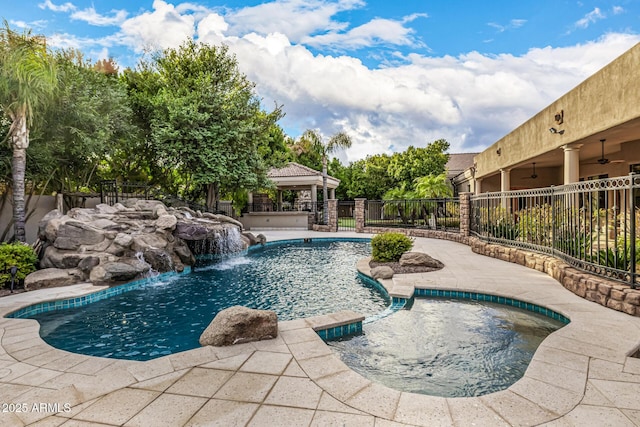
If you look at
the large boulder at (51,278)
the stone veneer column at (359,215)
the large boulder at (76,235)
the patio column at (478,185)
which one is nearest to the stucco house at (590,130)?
the patio column at (478,185)

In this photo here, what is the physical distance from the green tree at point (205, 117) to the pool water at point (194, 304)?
774 centimetres

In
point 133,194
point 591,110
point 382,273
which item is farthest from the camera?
point 133,194

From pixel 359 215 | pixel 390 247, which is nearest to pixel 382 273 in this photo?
pixel 390 247

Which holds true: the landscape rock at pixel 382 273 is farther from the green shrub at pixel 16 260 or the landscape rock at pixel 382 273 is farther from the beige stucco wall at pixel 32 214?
the beige stucco wall at pixel 32 214

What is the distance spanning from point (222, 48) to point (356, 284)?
16274mm

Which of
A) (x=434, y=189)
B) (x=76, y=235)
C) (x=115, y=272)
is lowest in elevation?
(x=115, y=272)

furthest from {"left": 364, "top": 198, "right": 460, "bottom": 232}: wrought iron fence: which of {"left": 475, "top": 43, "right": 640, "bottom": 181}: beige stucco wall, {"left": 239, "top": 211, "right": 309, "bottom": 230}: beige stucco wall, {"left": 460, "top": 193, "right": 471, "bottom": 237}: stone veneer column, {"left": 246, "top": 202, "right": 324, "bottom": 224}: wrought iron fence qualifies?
{"left": 475, "top": 43, "right": 640, "bottom": 181}: beige stucco wall

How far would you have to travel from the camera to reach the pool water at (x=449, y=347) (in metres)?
3.49

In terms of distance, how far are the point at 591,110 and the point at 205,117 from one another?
14.5 metres

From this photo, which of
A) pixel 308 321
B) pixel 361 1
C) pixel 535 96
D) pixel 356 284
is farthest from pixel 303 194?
pixel 308 321

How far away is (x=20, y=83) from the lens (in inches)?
299

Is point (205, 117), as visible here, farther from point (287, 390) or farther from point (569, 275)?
point (287, 390)

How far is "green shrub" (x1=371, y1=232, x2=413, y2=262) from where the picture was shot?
9.48 m

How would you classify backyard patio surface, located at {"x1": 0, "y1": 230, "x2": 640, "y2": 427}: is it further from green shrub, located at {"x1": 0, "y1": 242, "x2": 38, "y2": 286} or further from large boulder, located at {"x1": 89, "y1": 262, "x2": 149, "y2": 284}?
green shrub, located at {"x1": 0, "y1": 242, "x2": 38, "y2": 286}
